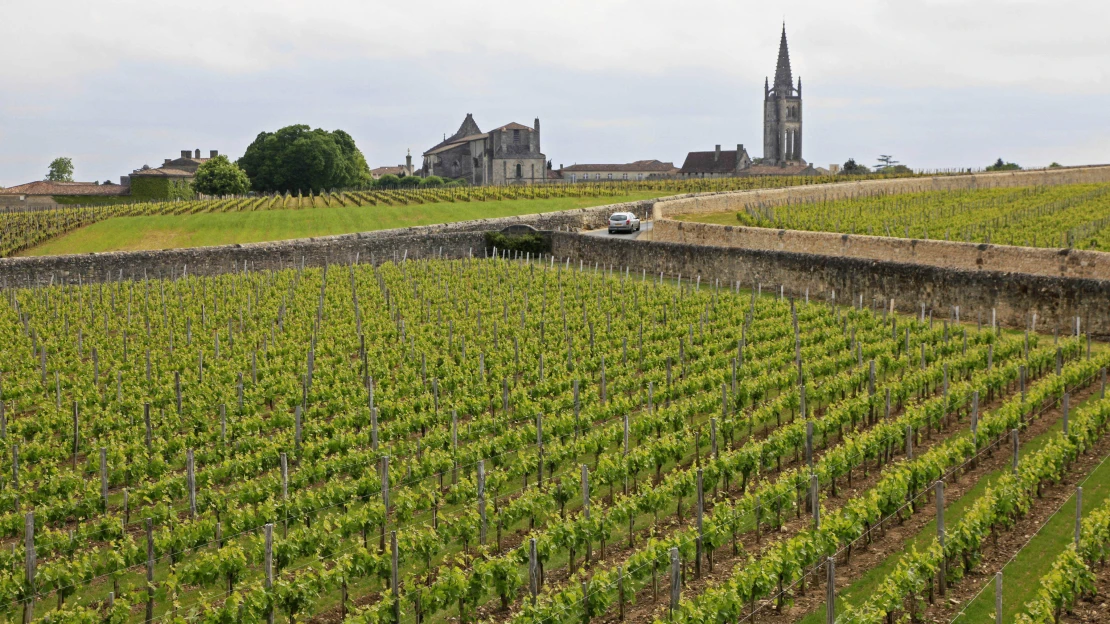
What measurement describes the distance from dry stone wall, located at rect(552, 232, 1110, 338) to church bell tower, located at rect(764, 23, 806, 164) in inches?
3814

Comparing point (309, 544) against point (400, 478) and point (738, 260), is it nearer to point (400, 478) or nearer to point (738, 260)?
point (400, 478)

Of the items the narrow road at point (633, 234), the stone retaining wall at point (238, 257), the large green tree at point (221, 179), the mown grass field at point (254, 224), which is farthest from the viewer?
the large green tree at point (221, 179)

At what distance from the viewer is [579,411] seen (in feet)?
51.5

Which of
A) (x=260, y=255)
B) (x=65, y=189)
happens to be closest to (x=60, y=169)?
(x=65, y=189)

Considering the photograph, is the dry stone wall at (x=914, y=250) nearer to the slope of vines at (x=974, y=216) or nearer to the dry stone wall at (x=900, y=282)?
the dry stone wall at (x=900, y=282)

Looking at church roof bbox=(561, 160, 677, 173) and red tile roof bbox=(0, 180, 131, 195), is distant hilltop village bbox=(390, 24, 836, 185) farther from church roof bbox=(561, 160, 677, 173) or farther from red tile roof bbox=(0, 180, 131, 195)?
red tile roof bbox=(0, 180, 131, 195)

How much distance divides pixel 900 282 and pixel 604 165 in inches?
4568

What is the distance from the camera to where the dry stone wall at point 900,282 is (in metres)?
22.4

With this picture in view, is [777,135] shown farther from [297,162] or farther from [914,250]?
[914,250]

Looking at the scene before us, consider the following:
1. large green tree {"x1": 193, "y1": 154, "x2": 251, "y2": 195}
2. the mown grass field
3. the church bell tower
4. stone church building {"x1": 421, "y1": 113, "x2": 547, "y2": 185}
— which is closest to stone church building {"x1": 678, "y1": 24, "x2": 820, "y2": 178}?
the church bell tower

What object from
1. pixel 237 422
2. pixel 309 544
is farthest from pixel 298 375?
pixel 309 544

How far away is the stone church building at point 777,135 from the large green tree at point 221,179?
Result: 63605mm

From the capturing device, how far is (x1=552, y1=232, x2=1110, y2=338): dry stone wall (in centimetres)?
2238

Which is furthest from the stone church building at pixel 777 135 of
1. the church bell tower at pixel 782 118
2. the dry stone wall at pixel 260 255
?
the dry stone wall at pixel 260 255
